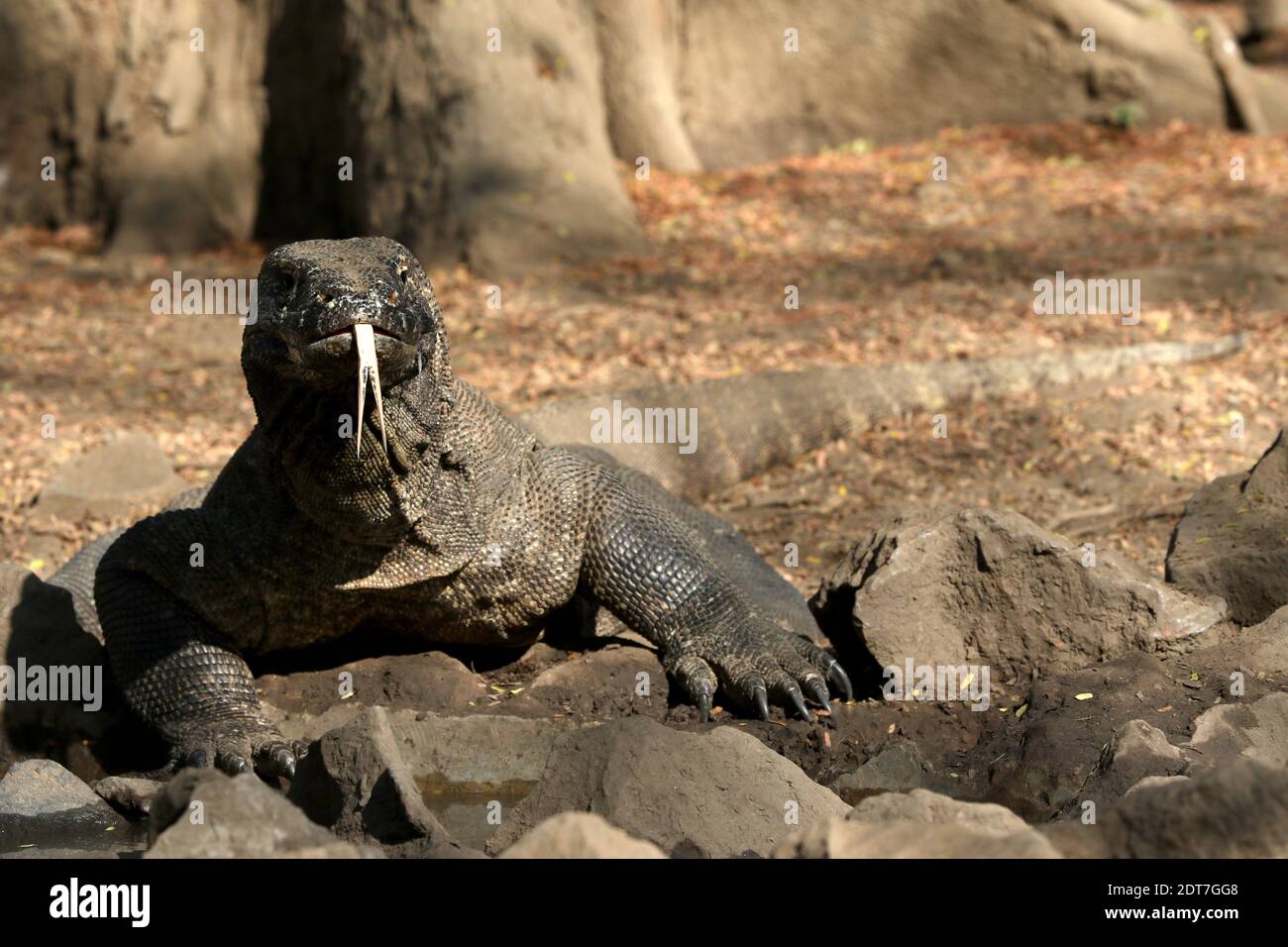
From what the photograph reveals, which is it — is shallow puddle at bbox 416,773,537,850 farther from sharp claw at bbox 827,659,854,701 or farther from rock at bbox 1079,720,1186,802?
rock at bbox 1079,720,1186,802

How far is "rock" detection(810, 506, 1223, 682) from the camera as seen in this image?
15.6 feet

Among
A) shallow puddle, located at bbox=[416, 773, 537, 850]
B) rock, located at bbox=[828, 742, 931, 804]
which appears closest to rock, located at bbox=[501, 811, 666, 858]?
shallow puddle, located at bbox=[416, 773, 537, 850]

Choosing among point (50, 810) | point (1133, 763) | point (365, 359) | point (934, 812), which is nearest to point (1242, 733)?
point (1133, 763)

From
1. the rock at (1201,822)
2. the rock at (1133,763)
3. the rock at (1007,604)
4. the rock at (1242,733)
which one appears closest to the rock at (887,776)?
the rock at (1007,604)

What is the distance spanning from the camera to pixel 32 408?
868 cm

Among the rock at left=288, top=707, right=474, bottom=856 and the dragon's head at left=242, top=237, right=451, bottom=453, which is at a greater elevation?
the dragon's head at left=242, top=237, right=451, bottom=453

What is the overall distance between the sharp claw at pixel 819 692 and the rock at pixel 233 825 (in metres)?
2.15

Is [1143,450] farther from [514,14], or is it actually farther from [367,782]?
[514,14]

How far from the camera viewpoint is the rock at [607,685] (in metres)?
4.94

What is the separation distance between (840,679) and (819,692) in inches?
6.9

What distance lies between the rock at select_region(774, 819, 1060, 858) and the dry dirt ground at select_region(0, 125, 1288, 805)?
5.41 feet

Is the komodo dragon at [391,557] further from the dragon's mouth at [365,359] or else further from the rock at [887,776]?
the rock at [887,776]

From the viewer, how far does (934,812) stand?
3174mm

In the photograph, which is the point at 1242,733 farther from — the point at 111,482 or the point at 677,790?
the point at 111,482
